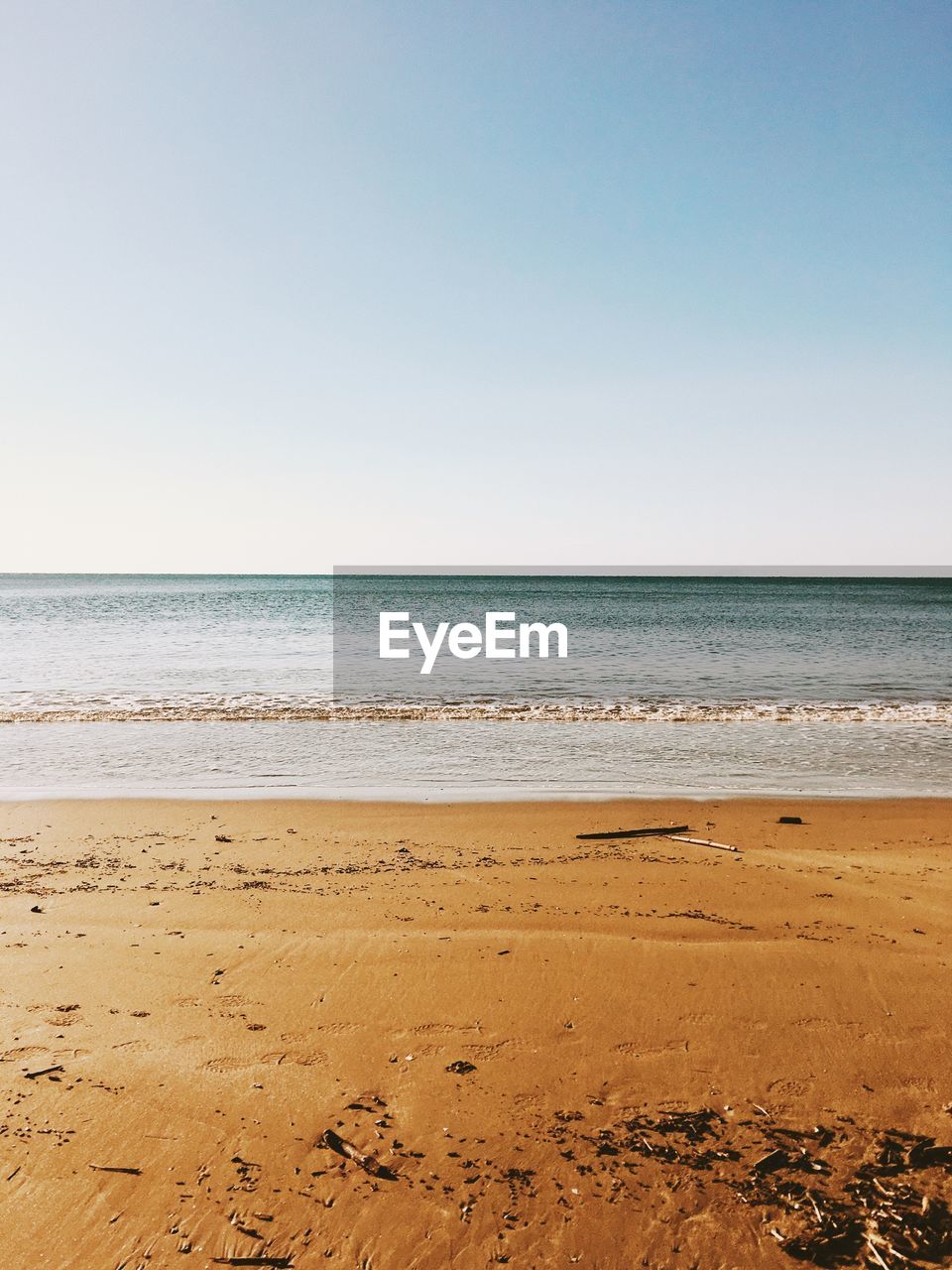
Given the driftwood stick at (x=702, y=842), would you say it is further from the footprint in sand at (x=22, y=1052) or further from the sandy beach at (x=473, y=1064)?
the footprint in sand at (x=22, y=1052)

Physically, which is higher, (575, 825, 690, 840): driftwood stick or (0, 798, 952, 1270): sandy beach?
(0, 798, 952, 1270): sandy beach

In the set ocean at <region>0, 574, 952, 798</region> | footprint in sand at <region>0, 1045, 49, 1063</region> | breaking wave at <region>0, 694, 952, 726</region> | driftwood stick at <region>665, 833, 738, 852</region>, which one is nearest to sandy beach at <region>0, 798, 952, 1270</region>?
footprint in sand at <region>0, 1045, 49, 1063</region>

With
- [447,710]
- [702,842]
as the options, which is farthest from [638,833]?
[447,710]

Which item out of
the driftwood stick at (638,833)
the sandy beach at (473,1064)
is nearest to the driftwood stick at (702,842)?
the driftwood stick at (638,833)

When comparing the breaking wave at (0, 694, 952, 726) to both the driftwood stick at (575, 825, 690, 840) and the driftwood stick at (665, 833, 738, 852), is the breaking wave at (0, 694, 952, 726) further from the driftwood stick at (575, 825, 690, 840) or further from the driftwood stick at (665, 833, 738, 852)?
the driftwood stick at (665, 833, 738, 852)

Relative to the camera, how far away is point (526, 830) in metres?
9.62

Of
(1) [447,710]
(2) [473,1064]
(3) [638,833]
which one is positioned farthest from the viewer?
(1) [447,710]

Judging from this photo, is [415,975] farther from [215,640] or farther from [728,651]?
[215,640]

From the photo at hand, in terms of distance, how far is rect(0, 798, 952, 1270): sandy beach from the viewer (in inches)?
132

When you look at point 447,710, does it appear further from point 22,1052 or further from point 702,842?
point 22,1052

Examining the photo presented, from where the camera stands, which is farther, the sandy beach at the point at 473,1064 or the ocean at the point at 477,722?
the ocean at the point at 477,722

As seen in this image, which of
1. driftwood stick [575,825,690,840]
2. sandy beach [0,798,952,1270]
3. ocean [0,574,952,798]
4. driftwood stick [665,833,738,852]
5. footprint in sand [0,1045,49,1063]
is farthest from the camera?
ocean [0,574,952,798]

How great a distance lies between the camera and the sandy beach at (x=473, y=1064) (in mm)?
3355

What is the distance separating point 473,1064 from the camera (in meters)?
4.50
